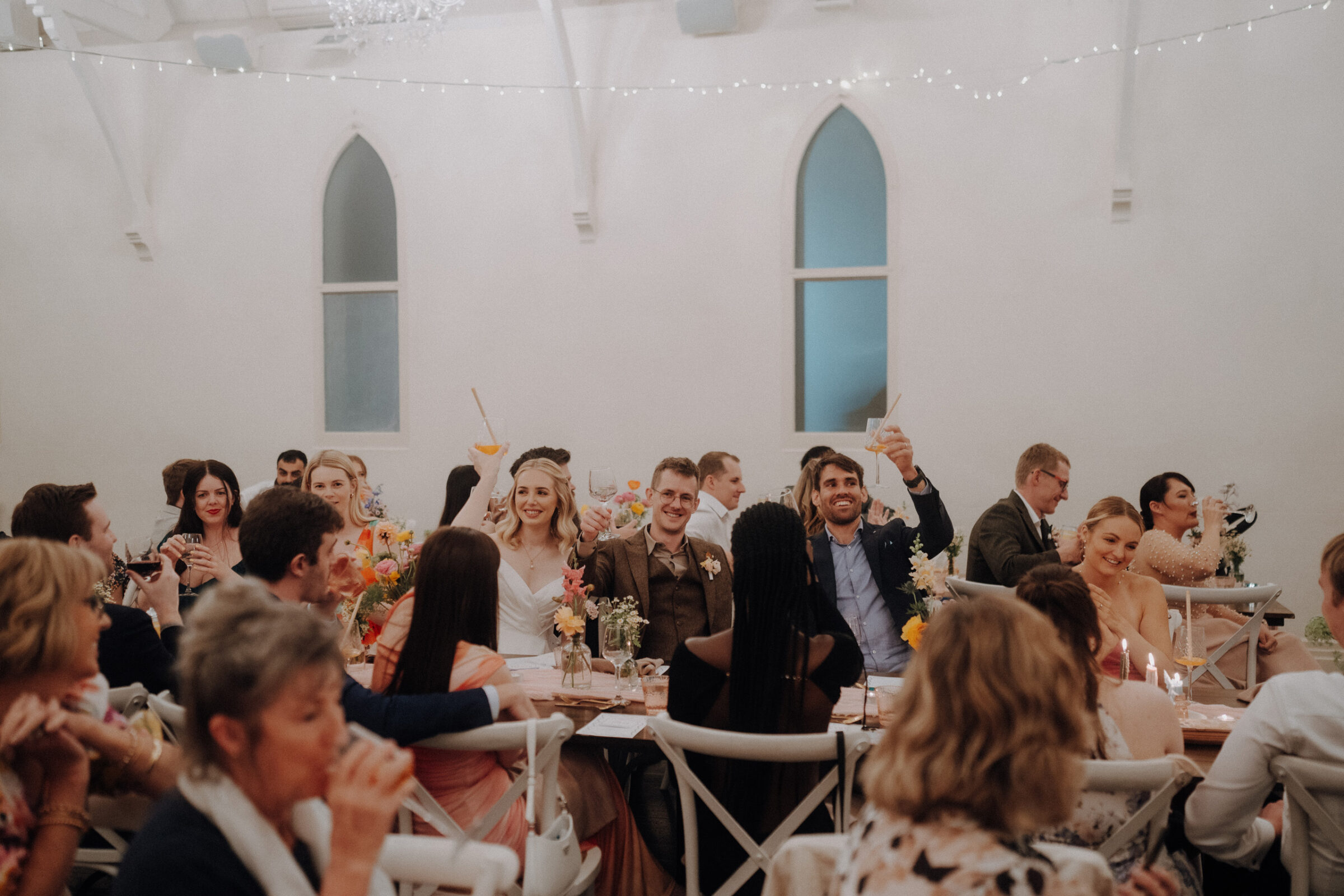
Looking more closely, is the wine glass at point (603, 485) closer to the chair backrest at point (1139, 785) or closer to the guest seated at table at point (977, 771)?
the chair backrest at point (1139, 785)

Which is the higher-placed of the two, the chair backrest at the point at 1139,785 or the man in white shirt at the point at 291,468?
the man in white shirt at the point at 291,468

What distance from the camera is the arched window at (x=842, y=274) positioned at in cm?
671

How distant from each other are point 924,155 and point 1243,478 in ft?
9.77

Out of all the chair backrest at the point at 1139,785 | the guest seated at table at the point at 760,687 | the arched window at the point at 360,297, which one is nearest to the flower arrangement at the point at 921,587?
the guest seated at table at the point at 760,687

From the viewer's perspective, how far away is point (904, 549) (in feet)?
13.5

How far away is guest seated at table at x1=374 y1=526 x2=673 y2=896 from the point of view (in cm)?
229

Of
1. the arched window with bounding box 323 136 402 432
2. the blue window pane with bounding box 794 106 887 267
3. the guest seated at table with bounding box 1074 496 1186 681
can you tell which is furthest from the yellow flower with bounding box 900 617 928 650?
the arched window with bounding box 323 136 402 432

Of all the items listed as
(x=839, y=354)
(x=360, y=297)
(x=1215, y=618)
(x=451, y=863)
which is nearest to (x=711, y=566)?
(x=1215, y=618)

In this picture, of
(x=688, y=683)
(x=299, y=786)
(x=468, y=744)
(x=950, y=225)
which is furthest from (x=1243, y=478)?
(x=299, y=786)

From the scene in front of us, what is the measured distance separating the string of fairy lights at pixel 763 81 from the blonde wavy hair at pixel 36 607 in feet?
18.4

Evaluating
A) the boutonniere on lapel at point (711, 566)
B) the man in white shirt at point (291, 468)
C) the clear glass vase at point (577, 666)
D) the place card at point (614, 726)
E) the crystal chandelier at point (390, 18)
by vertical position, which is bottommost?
the place card at point (614, 726)

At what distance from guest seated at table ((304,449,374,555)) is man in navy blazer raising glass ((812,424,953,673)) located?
2.35 meters

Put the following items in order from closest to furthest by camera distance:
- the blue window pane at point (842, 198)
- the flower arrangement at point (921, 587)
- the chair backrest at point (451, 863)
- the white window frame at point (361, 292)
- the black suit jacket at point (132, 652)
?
the chair backrest at point (451, 863)
the black suit jacket at point (132, 652)
the flower arrangement at point (921, 587)
the blue window pane at point (842, 198)
the white window frame at point (361, 292)

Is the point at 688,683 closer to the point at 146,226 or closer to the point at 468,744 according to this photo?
the point at 468,744
